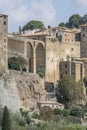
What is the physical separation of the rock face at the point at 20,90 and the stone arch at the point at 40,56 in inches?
209

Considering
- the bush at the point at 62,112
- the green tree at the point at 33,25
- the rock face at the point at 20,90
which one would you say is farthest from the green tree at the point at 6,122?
the green tree at the point at 33,25

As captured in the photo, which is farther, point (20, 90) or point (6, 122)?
point (20, 90)

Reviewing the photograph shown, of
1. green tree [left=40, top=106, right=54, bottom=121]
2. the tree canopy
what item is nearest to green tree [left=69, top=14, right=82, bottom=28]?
the tree canopy

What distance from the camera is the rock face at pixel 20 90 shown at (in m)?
60.7

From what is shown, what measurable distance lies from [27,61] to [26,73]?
188 inches

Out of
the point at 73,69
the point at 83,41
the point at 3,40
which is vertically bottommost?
the point at 73,69

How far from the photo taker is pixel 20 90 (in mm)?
63719

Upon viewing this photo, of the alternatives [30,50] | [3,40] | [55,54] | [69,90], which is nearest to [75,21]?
[55,54]

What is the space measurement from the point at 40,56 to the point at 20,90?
10.3m

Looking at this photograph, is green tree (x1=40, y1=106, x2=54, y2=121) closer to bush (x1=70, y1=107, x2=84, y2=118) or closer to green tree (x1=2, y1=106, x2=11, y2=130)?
bush (x1=70, y1=107, x2=84, y2=118)

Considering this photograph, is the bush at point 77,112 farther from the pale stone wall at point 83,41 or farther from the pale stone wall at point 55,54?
the pale stone wall at point 83,41

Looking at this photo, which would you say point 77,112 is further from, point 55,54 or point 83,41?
point 83,41

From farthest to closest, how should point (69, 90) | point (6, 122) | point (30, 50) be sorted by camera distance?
point (30, 50) < point (69, 90) < point (6, 122)

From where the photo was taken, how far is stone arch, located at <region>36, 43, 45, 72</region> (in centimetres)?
7319
